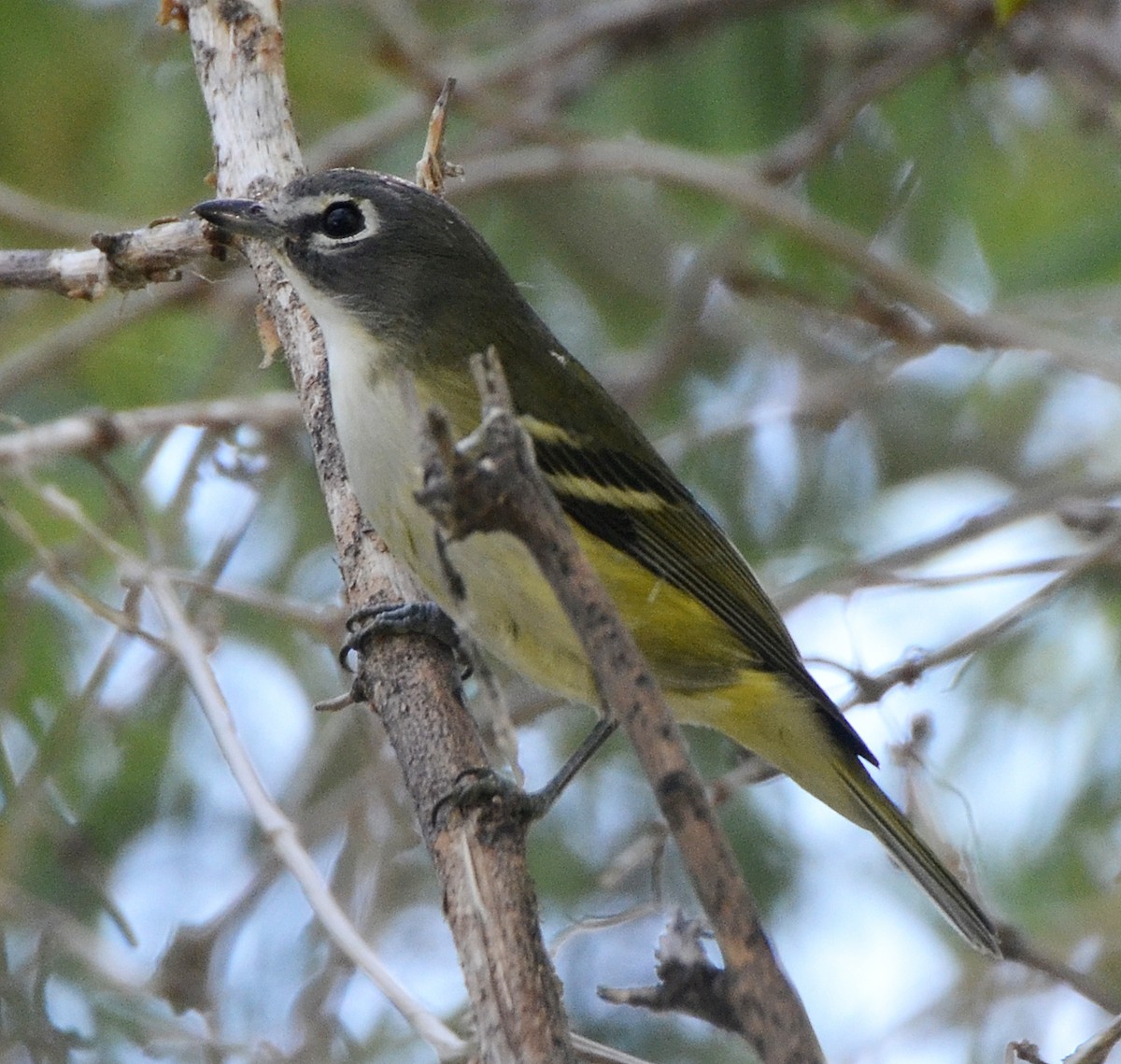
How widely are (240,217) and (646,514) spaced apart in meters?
1.05

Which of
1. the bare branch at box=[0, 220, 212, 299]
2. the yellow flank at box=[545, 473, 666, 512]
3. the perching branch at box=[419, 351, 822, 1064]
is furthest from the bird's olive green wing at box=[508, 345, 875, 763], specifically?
the perching branch at box=[419, 351, 822, 1064]

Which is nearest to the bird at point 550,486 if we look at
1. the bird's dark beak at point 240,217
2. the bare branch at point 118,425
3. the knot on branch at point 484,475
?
the bird's dark beak at point 240,217

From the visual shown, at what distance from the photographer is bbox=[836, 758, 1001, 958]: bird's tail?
3182 mm

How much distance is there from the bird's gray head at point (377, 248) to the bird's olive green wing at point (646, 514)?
0.81 ft

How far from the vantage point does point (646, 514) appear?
11.0 feet

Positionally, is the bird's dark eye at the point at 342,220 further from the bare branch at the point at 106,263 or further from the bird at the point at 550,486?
the bare branch at the point at 106,263

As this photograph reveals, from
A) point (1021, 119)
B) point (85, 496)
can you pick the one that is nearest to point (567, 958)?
point (85, 496)

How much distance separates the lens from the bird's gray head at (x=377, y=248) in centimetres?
314

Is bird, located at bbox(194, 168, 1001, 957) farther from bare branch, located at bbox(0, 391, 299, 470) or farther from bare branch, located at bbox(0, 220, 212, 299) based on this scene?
bare branch, located at bbox(0, 391, 299, 470)

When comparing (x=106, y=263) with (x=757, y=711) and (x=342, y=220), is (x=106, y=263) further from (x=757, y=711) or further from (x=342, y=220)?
(x=757, y=711)

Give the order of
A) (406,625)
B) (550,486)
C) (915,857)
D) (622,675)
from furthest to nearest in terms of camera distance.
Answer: (915,857) → (550,486) → (406,625) → (622,675)

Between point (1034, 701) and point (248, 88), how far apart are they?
9.95 ft

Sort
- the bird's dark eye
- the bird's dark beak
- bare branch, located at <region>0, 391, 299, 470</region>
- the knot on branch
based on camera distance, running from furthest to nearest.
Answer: bare branch, located at <region>0, 391, 299, 470</region>
the bird's dark eye
the bird's dark beak
the knot on branch

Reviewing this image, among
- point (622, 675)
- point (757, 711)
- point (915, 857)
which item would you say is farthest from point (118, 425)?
point (622, 675)
